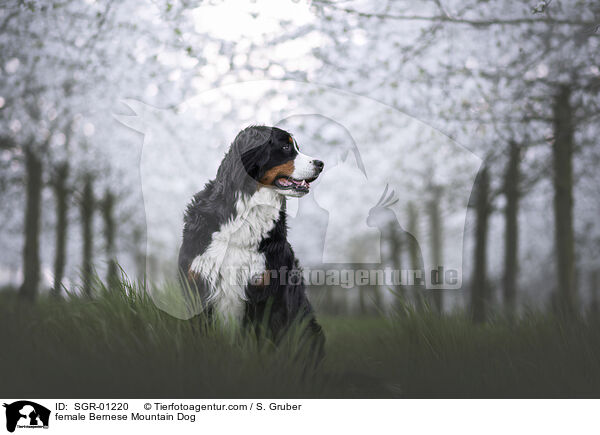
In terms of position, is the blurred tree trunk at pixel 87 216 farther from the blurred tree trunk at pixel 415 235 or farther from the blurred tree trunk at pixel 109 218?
the blurred tree trunk at pixel 415 235

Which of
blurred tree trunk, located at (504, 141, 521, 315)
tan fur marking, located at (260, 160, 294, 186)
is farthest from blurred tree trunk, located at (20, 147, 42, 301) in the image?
blurred tree trunk, located at (504, 141, 521, 315)

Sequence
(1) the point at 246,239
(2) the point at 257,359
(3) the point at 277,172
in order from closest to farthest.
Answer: (2) the point at 257,359, (3) the point at 277,172, (1) the point at 246,239

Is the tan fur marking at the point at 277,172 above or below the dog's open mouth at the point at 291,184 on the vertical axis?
above

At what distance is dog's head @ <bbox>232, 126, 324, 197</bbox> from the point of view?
8.41ft

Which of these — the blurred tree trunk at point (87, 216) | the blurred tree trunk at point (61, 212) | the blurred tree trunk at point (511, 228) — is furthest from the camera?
the blurred tree trunk at point (87, 216)

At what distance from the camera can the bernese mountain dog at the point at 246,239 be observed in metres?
2.64

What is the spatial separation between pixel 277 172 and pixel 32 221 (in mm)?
5720

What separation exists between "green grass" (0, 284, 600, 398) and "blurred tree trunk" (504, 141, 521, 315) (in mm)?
3085

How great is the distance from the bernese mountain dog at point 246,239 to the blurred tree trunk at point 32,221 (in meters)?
5.05

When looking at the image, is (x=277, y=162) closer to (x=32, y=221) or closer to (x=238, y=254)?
(x=238, y=254)

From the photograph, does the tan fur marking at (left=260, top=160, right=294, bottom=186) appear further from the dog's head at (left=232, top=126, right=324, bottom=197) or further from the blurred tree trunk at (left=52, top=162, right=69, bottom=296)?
the blurred tree trunk at (left=52, top=162, right=69, bottom=296)
